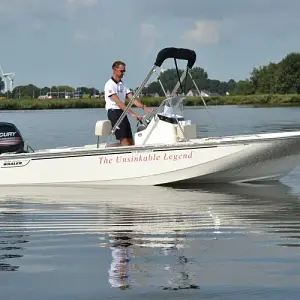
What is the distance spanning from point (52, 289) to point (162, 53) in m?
6.61

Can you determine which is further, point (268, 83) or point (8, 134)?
point (268, 83)

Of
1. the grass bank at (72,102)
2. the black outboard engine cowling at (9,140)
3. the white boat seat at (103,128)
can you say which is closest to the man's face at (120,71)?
the white boat seat at (103,128)

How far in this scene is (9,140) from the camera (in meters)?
11.7

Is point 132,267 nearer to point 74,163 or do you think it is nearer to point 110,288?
point 110,288

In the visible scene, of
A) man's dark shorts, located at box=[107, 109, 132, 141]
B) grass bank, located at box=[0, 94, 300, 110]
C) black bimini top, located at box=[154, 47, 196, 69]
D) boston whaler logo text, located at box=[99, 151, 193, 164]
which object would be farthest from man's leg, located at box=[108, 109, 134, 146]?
grass bank, located at box=[0, 94, 300, 110]

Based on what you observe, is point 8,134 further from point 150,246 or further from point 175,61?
point 150,246

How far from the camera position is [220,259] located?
19.6 feet

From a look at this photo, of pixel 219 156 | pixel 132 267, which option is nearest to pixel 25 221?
pixel 132 267

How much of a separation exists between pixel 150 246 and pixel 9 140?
18.8ft

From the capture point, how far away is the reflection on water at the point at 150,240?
5414 mm

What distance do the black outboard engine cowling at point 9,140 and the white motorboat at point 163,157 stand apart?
0.05ft

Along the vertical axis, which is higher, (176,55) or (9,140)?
(176,55)

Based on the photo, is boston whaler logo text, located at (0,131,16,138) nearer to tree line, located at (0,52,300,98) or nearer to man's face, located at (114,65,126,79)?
man's face, located at (114,65,126,79)

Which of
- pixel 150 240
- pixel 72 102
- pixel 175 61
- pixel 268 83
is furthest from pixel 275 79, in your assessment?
pixel 150 240
